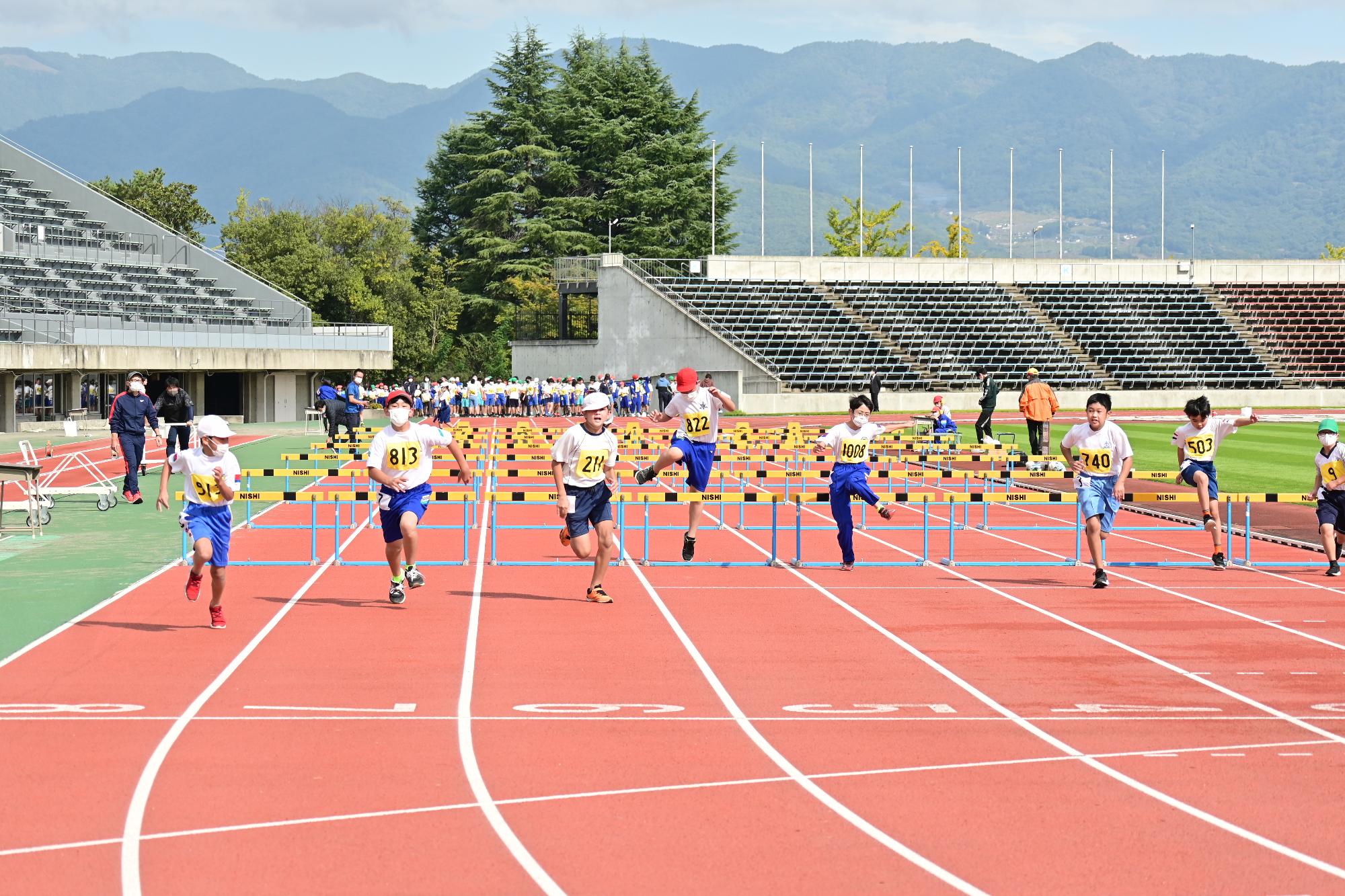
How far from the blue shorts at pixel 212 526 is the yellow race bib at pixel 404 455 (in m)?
1.55

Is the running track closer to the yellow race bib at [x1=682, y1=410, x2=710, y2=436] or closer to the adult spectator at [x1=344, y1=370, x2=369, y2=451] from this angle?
the yellow race bib at [x1=682, y1=410, x2=710, y2=436]

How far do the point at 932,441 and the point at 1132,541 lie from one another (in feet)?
41.3

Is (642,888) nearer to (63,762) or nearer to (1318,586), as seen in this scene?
(63,762)

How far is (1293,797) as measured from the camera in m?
7.88

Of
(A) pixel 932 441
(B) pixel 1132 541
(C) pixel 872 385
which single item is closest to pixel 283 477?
(A) pixel 932 441

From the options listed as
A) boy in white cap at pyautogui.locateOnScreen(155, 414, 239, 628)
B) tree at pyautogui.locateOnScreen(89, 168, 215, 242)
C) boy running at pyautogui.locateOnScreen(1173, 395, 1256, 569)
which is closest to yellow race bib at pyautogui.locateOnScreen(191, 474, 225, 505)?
boy in white cap at pyautogui.locateOnScreen(155, 414, 239, 628)

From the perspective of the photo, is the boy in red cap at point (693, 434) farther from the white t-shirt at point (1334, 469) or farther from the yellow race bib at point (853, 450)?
the white t-shirt at point (1334, 469)

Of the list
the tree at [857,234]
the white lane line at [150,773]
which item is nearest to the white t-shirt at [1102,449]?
the white lane line at [150,773]

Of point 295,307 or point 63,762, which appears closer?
point 63,762

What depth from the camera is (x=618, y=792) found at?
7965 millimetres

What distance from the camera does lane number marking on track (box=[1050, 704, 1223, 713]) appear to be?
32.6 feet

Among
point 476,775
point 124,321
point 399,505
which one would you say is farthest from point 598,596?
point 124,321

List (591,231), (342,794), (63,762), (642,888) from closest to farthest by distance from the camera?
(642,888) < (342,794) < (63,762) < (591,231)

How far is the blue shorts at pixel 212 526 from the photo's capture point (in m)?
12.5
